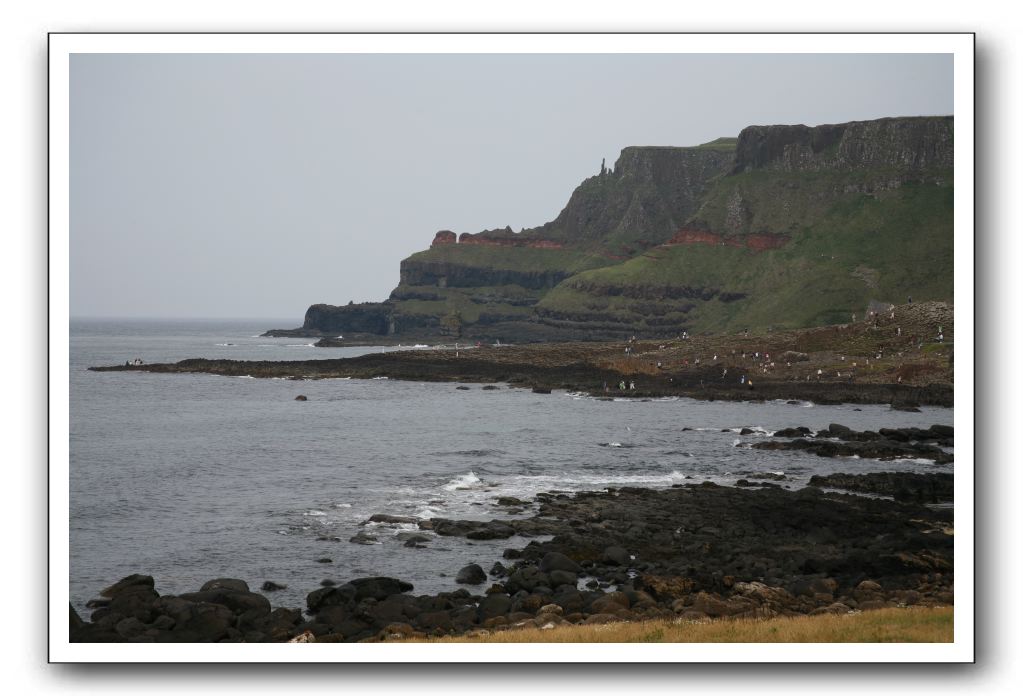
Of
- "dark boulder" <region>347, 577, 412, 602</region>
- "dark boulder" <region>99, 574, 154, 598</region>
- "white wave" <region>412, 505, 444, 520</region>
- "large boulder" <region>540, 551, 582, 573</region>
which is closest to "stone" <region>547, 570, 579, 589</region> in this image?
"large boulder" <region>540, 551, 582, 573</region>

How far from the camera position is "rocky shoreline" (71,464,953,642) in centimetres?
2011

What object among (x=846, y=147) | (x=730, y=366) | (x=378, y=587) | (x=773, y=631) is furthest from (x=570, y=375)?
(x=846, y=147)

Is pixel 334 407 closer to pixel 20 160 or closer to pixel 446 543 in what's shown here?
pixel 446 543

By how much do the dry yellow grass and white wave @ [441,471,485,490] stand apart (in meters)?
18.3

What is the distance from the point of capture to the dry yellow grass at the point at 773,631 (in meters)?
16.3

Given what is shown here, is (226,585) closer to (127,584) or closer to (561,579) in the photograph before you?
(127,584)

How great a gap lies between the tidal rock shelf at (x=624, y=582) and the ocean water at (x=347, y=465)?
1.45 meters

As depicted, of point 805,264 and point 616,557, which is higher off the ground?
point 805,264

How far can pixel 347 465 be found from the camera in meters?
41.8

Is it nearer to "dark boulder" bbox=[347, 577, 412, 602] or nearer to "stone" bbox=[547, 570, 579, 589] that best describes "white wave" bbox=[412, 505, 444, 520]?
"dark boulder" bbox=[347, 577, 412, 602]

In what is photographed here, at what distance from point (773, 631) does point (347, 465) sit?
28.1 m

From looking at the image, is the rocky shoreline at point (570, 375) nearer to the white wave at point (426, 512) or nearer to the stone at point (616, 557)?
the white wave at point (426, 512)

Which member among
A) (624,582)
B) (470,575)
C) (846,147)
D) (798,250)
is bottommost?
(624,582)
